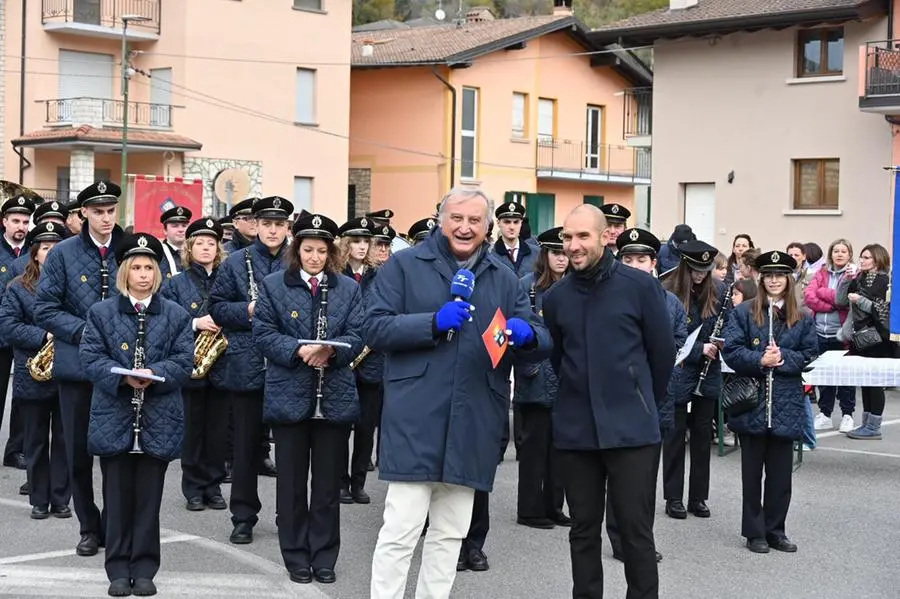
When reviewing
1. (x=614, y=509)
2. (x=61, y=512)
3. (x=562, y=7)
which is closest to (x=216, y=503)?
(x=61, y=512)

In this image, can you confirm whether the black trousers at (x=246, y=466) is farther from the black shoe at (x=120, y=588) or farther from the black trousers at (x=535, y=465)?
the black trousers at (x=535, y=465)

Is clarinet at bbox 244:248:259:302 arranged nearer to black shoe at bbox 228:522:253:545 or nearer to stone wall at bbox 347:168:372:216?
black shoe at bbox 228:522:253:545

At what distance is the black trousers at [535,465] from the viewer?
9094mm

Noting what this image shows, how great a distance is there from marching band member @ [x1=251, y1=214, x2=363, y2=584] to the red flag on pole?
166 cm

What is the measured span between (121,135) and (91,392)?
32.7 m

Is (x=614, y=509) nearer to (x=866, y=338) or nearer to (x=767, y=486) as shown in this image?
(x=767, y=486)

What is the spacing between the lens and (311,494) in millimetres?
7547

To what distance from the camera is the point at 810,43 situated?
96.9 ft

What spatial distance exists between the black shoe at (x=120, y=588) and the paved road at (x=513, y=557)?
0.38 ft

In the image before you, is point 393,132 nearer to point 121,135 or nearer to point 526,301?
point 121,135

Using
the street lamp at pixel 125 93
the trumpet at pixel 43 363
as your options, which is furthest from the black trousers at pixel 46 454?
the street lamp at pixel 125 93

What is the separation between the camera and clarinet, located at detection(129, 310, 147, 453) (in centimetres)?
711

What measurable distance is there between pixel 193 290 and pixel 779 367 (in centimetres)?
413

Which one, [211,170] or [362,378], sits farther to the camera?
[211,170]
